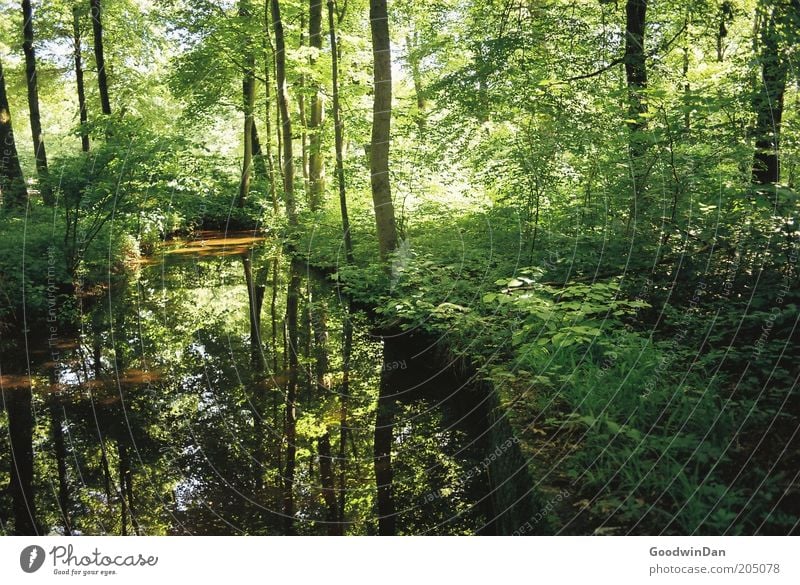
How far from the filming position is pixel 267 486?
4820 millimetres

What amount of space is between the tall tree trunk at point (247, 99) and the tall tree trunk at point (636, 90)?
32.9 feet

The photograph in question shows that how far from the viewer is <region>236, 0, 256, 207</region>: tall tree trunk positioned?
16.3 metres

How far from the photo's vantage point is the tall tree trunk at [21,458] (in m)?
4.31

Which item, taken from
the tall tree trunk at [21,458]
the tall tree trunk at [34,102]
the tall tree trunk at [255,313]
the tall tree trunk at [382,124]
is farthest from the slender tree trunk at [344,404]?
the tall tree trunk at [34,102]

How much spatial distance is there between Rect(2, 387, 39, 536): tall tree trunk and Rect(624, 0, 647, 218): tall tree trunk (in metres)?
6.91

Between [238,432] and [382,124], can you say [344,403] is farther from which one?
[382,124]

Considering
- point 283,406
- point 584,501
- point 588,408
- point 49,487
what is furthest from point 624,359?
point 49,487

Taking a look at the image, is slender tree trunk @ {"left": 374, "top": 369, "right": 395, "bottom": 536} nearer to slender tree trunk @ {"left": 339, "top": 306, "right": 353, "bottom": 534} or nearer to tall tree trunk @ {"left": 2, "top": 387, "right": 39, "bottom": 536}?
slender tree trunk @ {"left": 339, "top": 306, "right": 353, "bottom": 534}

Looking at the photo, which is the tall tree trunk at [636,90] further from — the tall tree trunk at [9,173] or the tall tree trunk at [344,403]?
the tall tree trunk at [9,173]

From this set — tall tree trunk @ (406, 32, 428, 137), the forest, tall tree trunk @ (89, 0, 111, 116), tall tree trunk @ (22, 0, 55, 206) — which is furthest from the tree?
tall tree trunk @ (89, 0, 111, 116)

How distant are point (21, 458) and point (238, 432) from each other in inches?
76.0

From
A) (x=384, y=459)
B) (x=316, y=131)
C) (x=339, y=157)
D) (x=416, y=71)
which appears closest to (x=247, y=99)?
(x=316, y=131)

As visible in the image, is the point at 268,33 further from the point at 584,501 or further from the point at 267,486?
the point at 584,501
